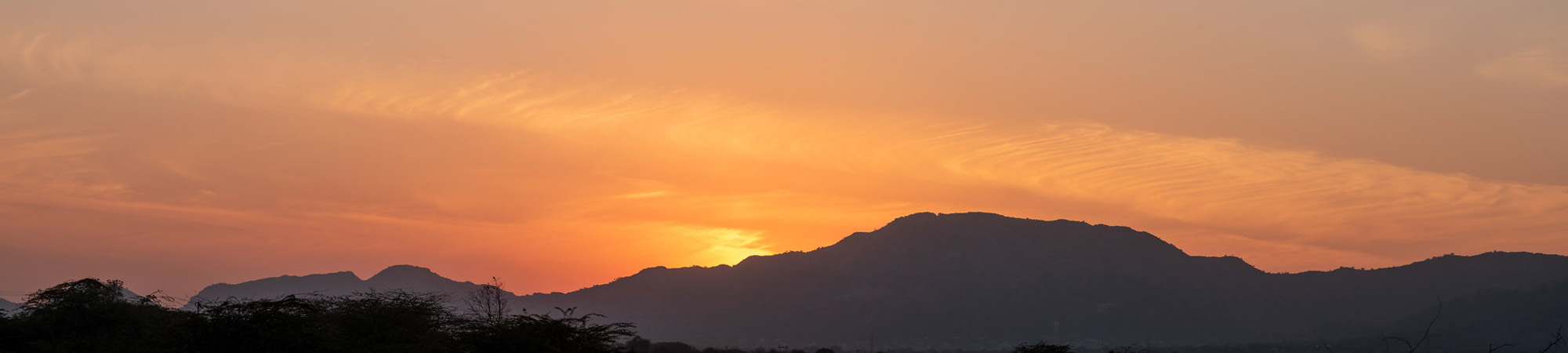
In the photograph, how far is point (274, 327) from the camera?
38.8 m

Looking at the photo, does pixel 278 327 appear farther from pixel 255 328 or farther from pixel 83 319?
pixel 83 319

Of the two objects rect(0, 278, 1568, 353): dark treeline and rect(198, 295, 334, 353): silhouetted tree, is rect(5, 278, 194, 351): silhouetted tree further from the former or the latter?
rect(198, 295, 334, 353): silhouetted tree

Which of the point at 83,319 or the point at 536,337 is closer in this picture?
the point at 536,337

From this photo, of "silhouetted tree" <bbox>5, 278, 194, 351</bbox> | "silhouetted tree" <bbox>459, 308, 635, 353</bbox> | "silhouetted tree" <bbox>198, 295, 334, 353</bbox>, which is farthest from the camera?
"silhouetted tree" <bbox>5, 278, 194, 351</bbox>

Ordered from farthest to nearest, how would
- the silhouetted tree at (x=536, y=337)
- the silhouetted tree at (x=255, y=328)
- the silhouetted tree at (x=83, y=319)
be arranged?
the silhouetted tree at (x=83, y=319)
the silhouetted tree at (x=536, y=337)
the silhouetted tree at (x=255, y=328)

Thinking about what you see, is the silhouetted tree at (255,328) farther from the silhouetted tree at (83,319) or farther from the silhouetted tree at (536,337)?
the silhouetted tree at (83,319)

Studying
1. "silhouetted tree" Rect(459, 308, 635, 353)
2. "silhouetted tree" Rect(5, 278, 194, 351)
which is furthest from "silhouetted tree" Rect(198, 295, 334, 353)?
"silhouetted tree" Rect(5, 278, 194, 351)

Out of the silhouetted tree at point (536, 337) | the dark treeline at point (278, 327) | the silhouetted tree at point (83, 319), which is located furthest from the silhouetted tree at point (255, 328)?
the silhouetted tree at point (83, 319)

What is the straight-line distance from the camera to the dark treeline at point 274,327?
38.3 m

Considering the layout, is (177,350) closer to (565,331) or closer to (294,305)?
(294,305)

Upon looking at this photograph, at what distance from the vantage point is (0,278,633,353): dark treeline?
1508 inches

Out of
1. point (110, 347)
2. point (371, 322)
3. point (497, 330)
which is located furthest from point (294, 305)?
point (371, 322)

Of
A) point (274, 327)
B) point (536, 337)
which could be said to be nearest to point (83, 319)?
point (274, 327)

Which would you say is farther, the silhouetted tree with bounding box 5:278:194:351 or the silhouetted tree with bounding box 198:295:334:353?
the silhouetted tree with bounding box 5:278:194:351
